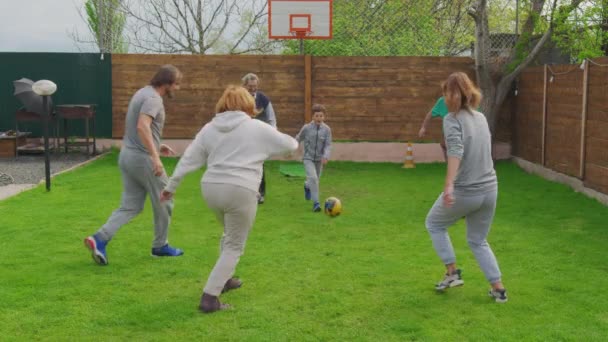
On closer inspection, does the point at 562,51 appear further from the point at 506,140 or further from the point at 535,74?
the point at 506,140

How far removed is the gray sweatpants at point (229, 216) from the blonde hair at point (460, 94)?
153cm

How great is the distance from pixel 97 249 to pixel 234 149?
2175mm

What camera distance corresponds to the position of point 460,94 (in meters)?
5.34

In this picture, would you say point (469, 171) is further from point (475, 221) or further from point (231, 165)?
point (231, 165)

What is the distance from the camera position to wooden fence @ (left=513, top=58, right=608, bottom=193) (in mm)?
10375

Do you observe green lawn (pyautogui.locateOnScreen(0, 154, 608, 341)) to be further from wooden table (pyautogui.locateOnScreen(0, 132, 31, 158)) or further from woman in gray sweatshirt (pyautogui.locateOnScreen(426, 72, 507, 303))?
wooden table (pyautogui.locateOnScreen(0, 132, 31, 158))

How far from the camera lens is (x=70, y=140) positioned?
15.8 metres

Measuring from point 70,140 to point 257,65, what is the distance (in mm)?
4218

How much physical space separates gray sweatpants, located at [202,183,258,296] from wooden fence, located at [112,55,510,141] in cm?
1010

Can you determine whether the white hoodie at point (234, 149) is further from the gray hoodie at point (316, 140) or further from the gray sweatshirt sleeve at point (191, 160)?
the gray hoodie at point (316, 140)

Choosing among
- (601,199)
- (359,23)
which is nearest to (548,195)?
(601,199)

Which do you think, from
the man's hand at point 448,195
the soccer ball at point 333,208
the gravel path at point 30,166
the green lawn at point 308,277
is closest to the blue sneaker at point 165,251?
the green lawn at point 308,277

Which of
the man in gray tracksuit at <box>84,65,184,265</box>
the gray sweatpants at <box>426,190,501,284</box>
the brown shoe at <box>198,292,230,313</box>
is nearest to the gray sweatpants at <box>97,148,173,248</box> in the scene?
the man in gray tracksuit at <box>84,65,184,265</box>

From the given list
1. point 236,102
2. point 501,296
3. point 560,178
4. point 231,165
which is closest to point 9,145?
point 560,178
